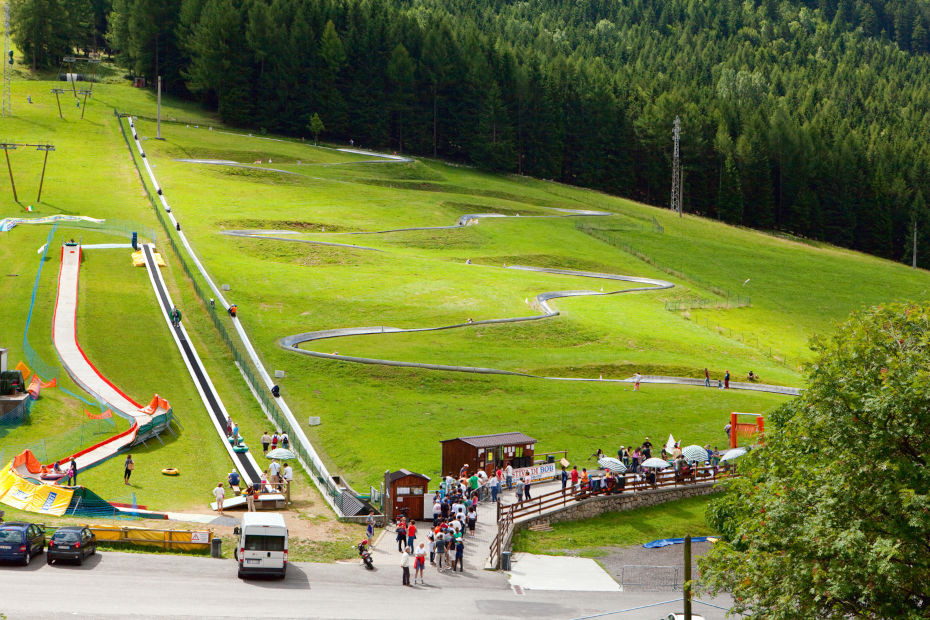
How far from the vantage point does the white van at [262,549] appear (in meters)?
31.8

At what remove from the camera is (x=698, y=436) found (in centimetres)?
5319

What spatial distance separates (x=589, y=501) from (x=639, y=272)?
56392 millimetres

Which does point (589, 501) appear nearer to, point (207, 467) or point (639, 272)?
point (207, 467)

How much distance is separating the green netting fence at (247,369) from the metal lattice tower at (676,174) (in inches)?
2770

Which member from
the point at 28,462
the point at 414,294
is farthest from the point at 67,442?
the point at 414,294

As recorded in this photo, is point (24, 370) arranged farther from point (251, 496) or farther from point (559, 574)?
point (559, 574)

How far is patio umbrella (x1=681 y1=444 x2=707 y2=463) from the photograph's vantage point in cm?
4781

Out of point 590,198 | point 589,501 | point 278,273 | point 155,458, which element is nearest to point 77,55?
point 590,198

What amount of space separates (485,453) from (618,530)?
6.98m

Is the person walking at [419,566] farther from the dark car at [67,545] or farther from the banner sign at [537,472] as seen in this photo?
the banner sign at [537,472]

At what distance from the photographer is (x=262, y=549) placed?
1260 inches

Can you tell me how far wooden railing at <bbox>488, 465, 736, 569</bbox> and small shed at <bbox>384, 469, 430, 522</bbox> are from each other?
3330mm

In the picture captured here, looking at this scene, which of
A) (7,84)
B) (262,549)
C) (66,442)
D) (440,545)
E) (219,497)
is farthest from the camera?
(7,84)

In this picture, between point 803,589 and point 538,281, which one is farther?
point 538,281
